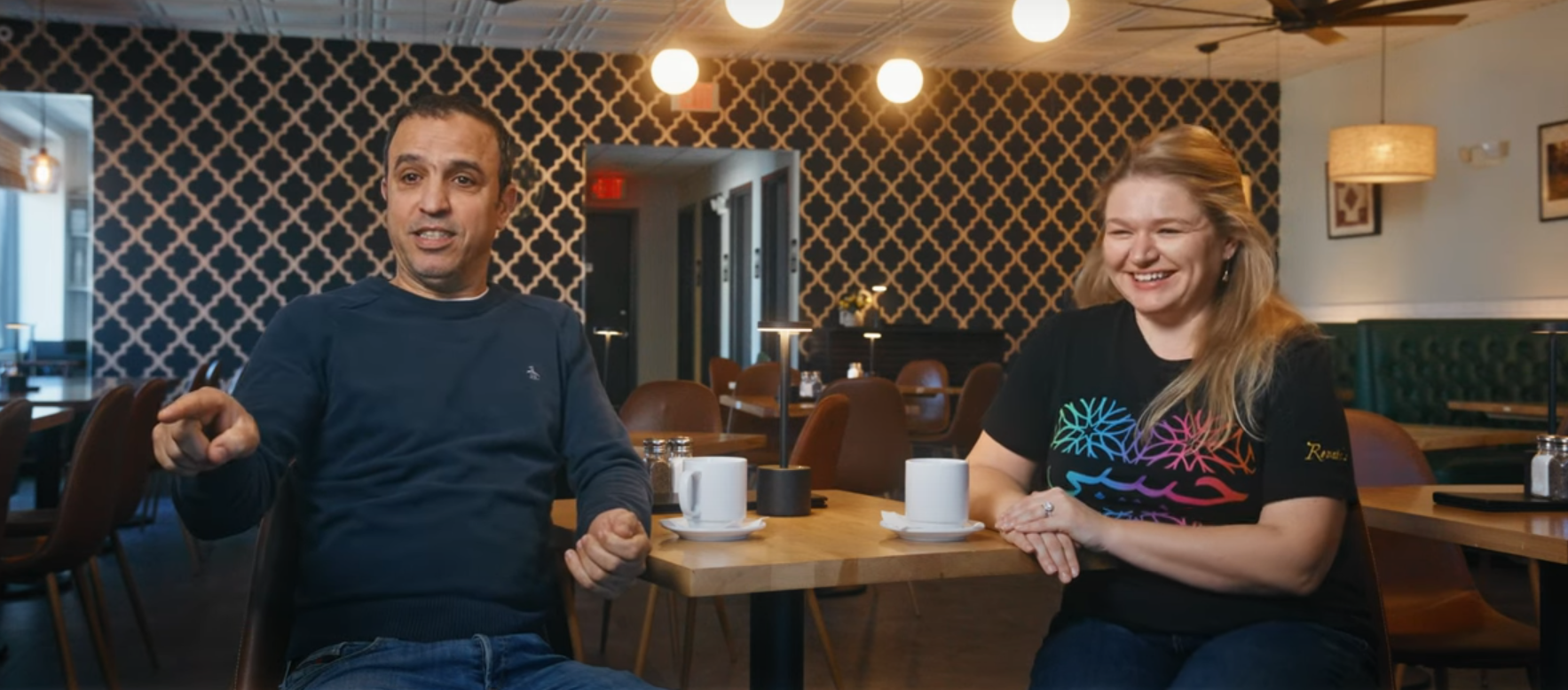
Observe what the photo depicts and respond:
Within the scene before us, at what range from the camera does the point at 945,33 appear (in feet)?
29.6

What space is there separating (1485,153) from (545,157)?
6121 mm

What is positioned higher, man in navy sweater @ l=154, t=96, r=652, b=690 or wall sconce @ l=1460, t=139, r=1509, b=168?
wall sconce @ l=1460, t=139, r=1509, b=168

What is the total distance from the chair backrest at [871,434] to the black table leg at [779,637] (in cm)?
308

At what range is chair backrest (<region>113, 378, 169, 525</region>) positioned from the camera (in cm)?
395

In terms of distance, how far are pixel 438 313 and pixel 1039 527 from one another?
92 cm

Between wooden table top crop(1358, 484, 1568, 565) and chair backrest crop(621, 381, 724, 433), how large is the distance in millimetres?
2593

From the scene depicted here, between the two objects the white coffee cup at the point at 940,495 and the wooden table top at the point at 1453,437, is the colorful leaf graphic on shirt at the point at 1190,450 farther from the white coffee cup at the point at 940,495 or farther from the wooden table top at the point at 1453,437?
the wooden table top at the point at 1453,437

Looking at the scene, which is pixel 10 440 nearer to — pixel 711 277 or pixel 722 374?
pixel 722 374

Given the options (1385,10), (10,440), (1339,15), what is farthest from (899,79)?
(10,440)

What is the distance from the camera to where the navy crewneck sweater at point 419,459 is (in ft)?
5.96

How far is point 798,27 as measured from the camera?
8883 millimetres

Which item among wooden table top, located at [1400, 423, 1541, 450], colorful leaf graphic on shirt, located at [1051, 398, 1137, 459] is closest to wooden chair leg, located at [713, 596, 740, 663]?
wooden table top, located at [1400, 423, 1541, 450]

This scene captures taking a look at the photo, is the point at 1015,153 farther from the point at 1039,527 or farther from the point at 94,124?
the point at 1039,527

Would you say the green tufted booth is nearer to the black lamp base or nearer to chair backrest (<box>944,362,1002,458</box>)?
chair backrest (<box>944,362,1002,458</box>)
